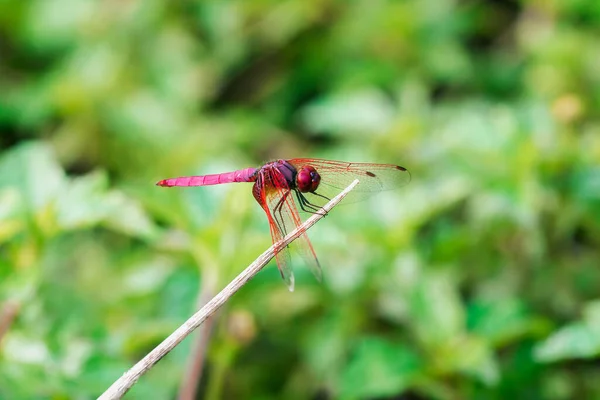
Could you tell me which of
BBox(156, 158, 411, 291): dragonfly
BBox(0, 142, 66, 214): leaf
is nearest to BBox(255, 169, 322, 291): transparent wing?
BBox(156, 158, 411, 291): dragonfly

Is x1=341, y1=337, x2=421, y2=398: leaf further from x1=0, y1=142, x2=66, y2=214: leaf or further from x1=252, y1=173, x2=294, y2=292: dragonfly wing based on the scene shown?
x1=0, y1=142, x2=66, y2=214: leaf

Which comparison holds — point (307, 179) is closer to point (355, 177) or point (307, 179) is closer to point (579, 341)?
point (355, 177)

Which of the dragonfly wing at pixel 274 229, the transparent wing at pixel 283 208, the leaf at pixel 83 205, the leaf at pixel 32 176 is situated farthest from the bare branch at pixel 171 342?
the leaf at pixel 32 176

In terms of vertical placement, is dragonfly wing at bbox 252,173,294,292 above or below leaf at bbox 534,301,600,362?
above

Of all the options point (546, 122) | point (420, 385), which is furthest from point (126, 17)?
point (420, 385)

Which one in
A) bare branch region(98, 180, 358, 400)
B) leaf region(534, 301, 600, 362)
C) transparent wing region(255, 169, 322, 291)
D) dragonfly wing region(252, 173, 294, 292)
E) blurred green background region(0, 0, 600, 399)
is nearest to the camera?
bare branch region(98, 180, 358, 400)

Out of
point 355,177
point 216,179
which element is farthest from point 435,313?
point 216,179

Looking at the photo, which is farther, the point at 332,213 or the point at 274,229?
the point at 332,213
